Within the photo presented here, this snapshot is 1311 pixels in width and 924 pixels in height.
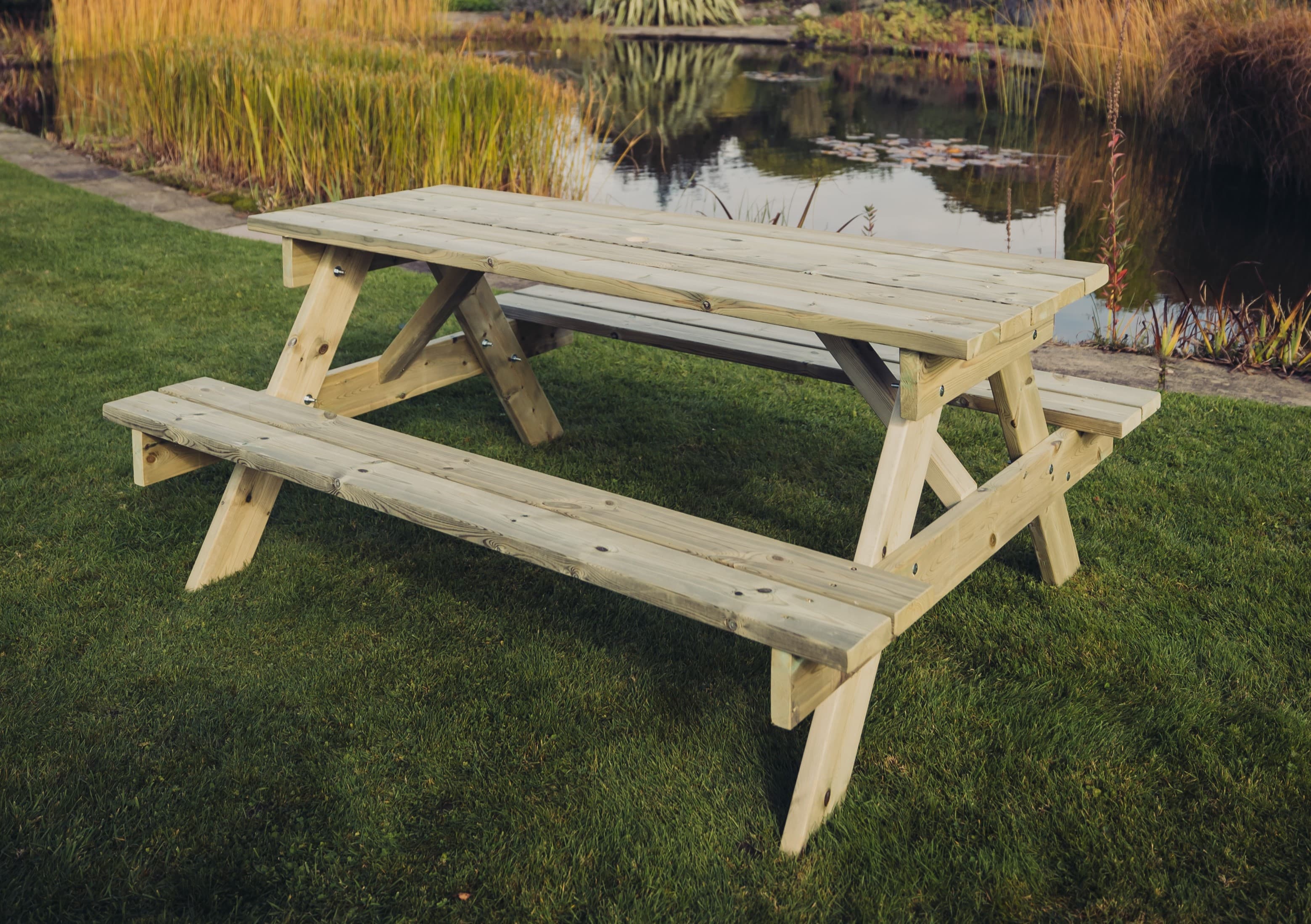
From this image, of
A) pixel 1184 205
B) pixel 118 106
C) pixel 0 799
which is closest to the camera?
pixel 0 799

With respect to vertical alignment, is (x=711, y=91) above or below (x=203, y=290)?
above

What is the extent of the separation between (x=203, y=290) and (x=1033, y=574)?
14.3 ft

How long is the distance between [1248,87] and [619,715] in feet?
24.4

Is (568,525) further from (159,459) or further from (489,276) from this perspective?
(489,276)

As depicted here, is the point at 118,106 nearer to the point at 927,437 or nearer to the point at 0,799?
the point at 0,799

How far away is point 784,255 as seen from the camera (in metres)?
2.51

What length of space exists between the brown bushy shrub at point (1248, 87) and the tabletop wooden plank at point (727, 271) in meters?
6.14

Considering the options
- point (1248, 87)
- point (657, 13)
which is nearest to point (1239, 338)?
point (1248, 87)

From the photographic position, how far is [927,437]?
81.3 inches

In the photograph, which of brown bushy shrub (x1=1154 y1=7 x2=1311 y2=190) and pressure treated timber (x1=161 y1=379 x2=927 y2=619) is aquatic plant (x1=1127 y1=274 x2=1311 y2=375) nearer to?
brown bushy shrub (x1=1154 y1=7 x2=1311 y2=190)

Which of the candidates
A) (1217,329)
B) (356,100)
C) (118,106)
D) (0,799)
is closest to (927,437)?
(0,799)

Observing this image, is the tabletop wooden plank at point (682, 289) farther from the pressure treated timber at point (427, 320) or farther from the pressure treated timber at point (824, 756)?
the pressure treated timber at point (824, 756)

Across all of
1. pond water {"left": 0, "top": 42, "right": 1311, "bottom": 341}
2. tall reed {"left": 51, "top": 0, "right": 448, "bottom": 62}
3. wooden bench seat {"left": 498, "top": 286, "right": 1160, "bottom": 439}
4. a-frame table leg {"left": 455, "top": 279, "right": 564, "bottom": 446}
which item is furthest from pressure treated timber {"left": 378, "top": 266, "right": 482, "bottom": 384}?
tall reed {"left": 51, "top": 0, "right": 448, "bottom": 62}

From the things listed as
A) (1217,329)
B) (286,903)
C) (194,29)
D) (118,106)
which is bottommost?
(286,903)
